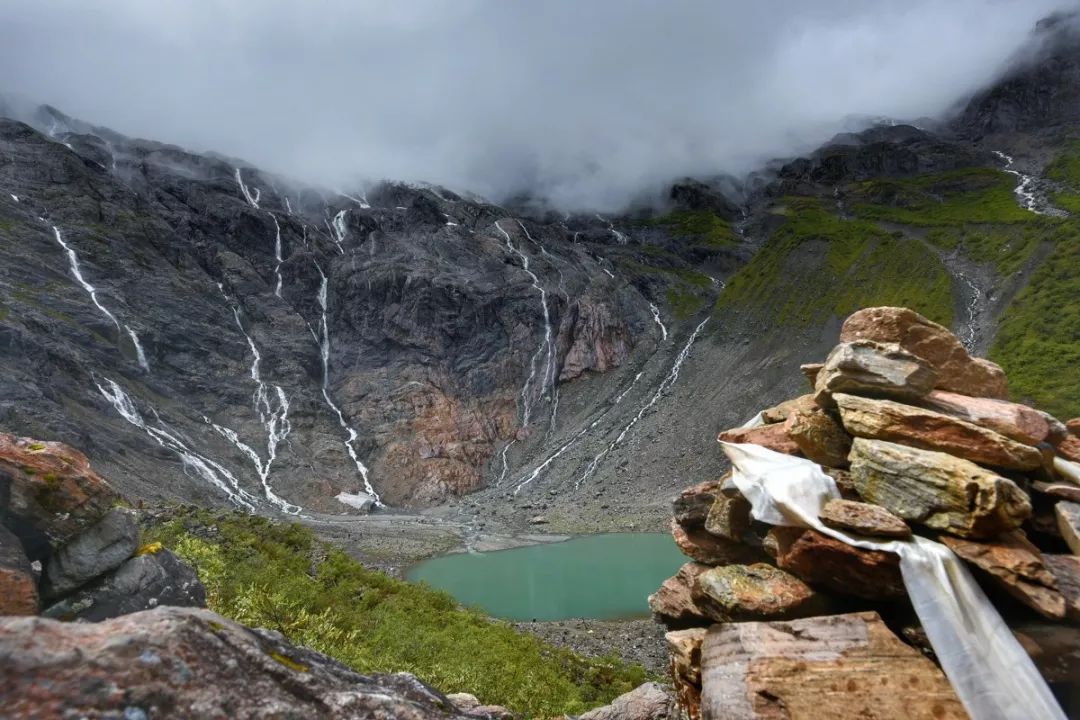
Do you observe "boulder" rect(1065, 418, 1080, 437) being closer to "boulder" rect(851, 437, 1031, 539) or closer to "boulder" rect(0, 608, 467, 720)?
"boulder" rect(851, 437, 1031, 539)

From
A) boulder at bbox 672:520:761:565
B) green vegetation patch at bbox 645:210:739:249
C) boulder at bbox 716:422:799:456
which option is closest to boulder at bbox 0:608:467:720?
boulder at bbox 672:520:761:565

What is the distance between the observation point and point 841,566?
10.2m

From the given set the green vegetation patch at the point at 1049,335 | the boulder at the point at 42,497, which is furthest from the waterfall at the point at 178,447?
the green vegetation patch at the point at 1049,335

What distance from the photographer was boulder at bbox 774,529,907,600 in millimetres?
9703

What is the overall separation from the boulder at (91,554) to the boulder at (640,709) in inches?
386

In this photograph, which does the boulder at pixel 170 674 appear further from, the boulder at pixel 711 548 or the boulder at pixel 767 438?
the boulder at pixel 767 438

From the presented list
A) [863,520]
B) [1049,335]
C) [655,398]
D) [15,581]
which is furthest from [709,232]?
[15,581]

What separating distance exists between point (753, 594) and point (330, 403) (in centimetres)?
10393

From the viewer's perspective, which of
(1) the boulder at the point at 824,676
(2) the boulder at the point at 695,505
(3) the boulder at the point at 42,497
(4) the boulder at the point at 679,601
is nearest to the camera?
(1) the boulder at the point at 824,676

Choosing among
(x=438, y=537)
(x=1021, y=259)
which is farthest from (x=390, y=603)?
(x=1021, y=259)

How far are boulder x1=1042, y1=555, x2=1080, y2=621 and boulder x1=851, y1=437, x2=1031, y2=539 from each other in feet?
3.59

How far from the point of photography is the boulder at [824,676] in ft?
28.0

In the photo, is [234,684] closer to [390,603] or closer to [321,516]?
[390,603]

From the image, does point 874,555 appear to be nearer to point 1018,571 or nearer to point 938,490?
point 938,490
